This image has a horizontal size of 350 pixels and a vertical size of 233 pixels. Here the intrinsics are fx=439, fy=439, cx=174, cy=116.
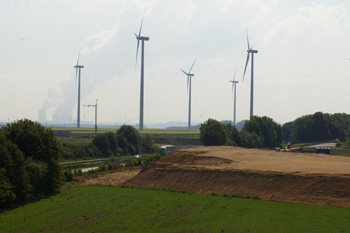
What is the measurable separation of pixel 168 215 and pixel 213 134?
254ft

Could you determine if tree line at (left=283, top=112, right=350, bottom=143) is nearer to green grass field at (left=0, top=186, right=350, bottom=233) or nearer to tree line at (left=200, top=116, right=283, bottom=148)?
tree line at (left=200, top=116, right=283, bottom=148)

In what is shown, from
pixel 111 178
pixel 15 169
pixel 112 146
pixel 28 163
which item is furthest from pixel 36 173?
pixel 112 146

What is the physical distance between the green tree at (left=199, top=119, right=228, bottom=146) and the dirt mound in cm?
4019

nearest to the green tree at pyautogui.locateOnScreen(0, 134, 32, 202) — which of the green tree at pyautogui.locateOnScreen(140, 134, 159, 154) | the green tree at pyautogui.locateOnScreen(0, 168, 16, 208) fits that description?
the green tree at pyautogui.locateOnScreen(0, 168, 16, 208)

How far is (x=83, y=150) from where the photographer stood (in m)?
116

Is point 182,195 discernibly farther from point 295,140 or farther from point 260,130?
point 295,140

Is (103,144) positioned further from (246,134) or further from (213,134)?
(246,134)

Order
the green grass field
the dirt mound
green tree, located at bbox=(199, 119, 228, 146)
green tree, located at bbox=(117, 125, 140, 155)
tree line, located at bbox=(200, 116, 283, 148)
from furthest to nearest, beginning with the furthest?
green tree, located at bbox=(117, 125, 140, 155), tree line, located at bbox=(200, 116, 283, 148), green tree, located at bbox=(199, 119, 228, 146), the dirt mound, the green grass field

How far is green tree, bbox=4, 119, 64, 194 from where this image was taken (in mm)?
58219

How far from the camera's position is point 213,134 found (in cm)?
12175

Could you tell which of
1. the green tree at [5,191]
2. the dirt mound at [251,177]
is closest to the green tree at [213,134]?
the dirt mound at [251,177]

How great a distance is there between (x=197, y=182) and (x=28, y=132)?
24.0 m

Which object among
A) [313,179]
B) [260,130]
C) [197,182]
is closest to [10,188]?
[197,182]

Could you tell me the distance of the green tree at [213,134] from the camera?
122m
